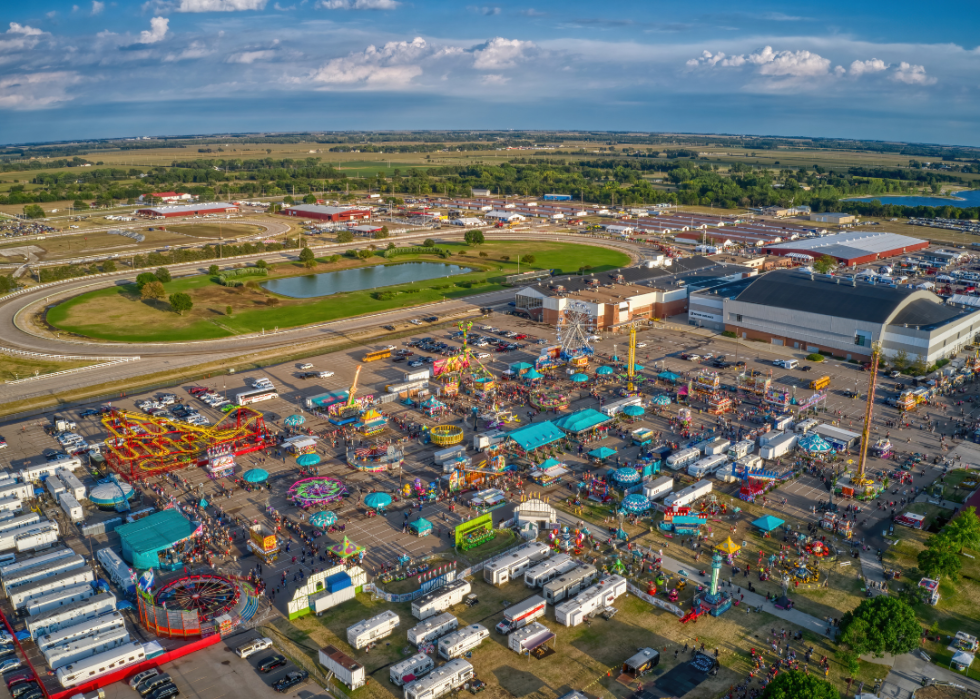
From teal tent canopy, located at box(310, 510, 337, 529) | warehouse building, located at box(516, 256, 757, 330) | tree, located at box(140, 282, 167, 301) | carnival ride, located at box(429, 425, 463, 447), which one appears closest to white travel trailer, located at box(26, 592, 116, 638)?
teal tent canopy, located at box(310, 510, 337, 529)

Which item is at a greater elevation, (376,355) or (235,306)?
(235,306)

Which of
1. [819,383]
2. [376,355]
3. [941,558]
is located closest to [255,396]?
[376,355]

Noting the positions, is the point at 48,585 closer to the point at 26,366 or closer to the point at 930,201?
the point at 26,366

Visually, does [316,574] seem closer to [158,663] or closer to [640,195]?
[158,663]

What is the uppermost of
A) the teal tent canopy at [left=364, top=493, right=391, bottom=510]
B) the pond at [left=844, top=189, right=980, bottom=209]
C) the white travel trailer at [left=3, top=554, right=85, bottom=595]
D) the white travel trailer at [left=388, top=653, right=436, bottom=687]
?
the pond at [left=844, top=189, right=980, bottom=209]

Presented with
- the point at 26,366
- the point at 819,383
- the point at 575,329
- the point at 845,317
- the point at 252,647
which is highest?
the point at 845,317

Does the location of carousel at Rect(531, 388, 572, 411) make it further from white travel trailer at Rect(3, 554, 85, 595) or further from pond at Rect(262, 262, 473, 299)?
pond at Rect(262, 262, 473, 299)
